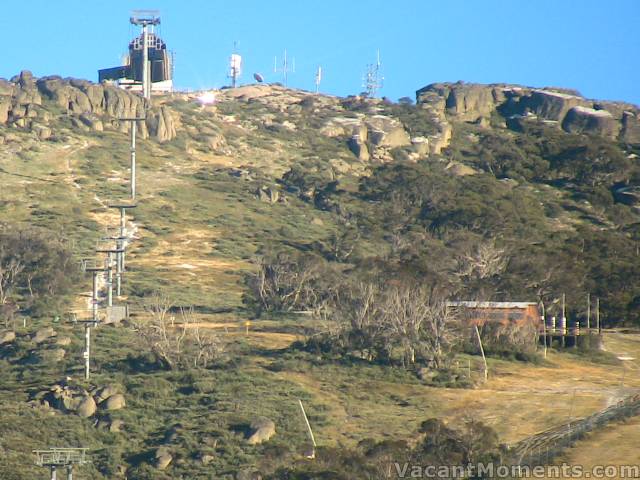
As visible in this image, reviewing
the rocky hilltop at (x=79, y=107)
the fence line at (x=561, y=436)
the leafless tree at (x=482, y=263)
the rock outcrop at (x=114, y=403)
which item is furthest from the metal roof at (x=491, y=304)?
the rocky hilltop at (x=79, y=107)

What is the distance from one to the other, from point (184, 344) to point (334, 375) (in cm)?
736

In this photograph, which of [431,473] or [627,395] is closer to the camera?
[431,473]

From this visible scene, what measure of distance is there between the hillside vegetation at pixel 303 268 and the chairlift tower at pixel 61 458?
614mm

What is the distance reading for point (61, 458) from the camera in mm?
47406

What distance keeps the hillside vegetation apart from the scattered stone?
0.67 feet

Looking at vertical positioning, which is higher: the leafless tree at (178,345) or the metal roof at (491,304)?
the metal roof at (491,304)

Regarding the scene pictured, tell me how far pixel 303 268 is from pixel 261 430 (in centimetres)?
3005

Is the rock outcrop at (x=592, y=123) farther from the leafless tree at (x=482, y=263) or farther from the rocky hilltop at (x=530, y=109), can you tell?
the leafless tree at (x=482, y=263)

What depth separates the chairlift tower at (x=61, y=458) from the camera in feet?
149

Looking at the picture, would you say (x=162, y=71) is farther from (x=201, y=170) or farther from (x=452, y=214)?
(x=452, y=214)

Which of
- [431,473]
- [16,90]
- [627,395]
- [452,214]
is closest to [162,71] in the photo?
[16,90]

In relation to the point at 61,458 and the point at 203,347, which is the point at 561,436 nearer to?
the point at 61,458

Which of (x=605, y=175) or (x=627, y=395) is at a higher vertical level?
(x=605, y=175)

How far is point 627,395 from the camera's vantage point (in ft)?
192
